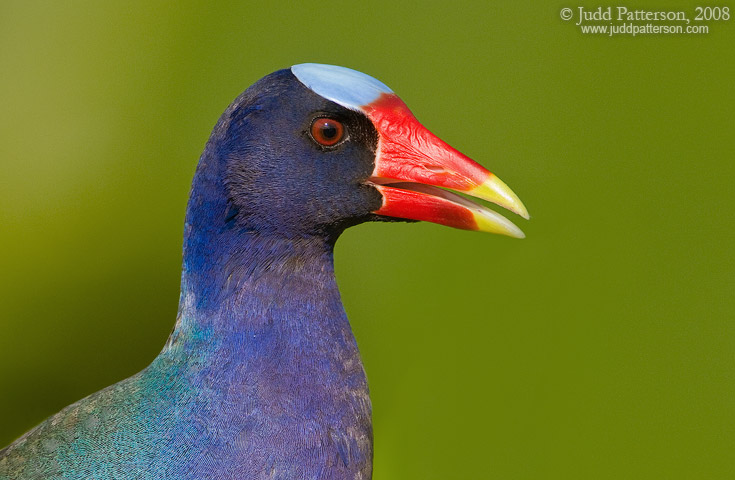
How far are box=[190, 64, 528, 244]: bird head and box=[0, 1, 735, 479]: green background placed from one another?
0.87 m

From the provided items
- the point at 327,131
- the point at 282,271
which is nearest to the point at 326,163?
the point at 327,131

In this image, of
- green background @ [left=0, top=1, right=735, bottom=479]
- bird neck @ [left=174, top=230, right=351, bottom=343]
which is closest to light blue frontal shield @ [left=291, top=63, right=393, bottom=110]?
bird neck @ [left=174, top=230, right=351, bottom=343]

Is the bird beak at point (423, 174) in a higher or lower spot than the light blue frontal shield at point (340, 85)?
lower

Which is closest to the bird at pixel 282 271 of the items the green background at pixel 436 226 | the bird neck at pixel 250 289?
the bird neck at pixel 250 289

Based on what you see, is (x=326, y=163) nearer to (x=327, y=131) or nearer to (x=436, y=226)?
(x=327, y=131)

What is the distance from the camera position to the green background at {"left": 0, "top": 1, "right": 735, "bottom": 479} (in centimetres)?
196

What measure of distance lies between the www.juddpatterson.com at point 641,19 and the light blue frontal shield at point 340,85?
106 cm

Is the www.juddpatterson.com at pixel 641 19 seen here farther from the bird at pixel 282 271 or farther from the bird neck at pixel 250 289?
the bird neck at pixel 250 289

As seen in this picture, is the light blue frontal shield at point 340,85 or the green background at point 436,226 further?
the green background at point 436,226

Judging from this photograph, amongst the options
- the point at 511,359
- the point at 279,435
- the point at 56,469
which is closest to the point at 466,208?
the point at 279,435

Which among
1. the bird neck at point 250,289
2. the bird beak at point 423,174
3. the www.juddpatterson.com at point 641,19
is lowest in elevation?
the bird neck at point 250,289

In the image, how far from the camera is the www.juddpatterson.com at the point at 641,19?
81.6 inches

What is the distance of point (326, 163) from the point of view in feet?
3.83

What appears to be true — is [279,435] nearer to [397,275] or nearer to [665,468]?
[397,275]
